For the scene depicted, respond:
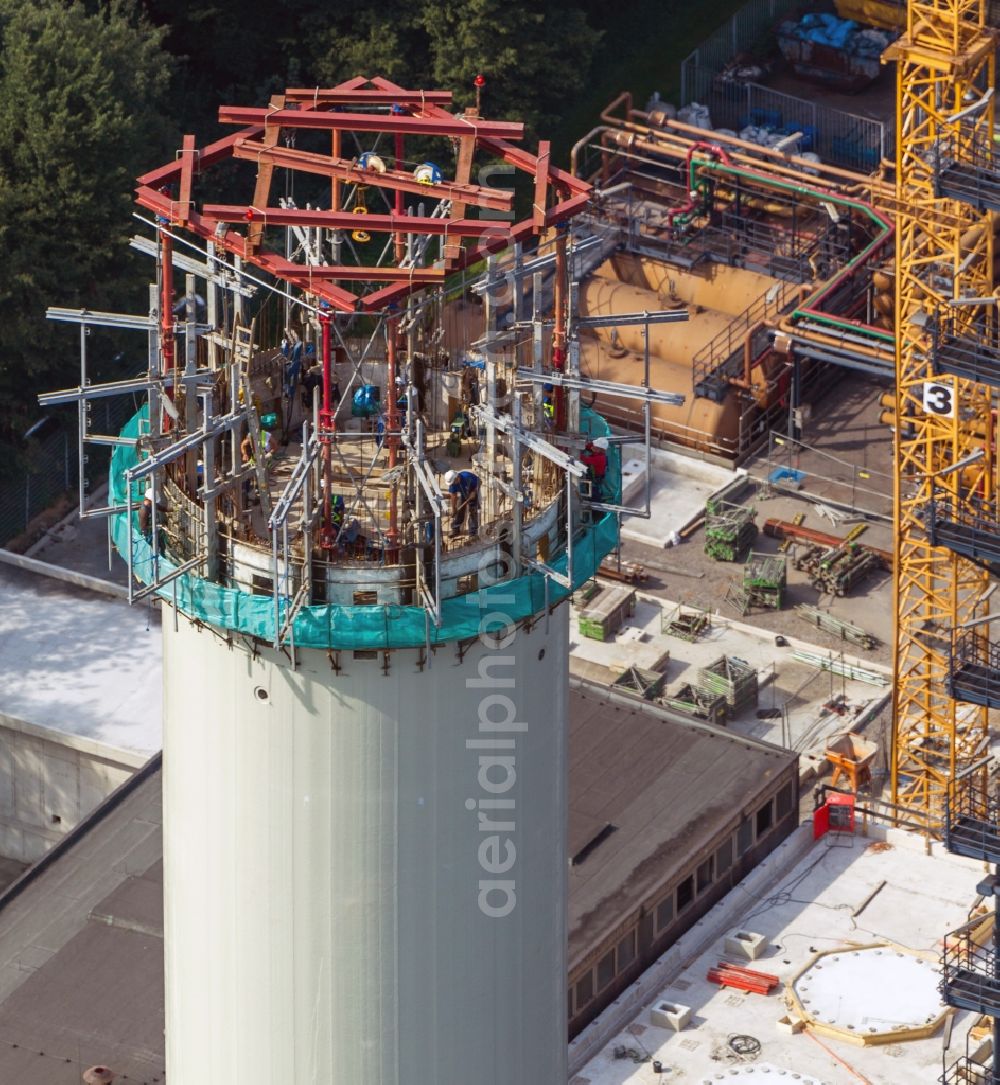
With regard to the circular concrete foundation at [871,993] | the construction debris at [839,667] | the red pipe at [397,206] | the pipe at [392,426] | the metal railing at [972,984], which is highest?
the red pipe at [397,206]

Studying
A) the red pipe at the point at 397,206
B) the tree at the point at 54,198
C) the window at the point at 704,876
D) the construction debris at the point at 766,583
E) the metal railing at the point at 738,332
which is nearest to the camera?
the red pipe at the point at 397,206

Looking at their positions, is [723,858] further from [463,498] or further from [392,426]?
[392,426]

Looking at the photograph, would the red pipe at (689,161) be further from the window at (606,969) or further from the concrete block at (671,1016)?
the concrete block at (671,1016)

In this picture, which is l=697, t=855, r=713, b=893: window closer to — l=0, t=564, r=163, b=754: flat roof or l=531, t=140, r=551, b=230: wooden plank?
l=0, t=564, r=163, b=754: flat roof

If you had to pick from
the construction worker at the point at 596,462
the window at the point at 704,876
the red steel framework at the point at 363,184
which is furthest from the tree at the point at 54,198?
the construction worker at the point at 596,462

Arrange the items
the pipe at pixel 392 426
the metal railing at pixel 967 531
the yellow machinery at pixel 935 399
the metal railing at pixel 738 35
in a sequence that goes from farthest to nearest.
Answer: the metal railing at pixel 738 35 → the yellow machinery at pixel 935 399 → the metal railing at pixel 967 531 → the pipe at pixel 392 426

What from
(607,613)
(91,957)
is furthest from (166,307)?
(607,613)

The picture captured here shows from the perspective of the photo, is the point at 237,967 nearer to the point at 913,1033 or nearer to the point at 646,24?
the point at 913,1033
